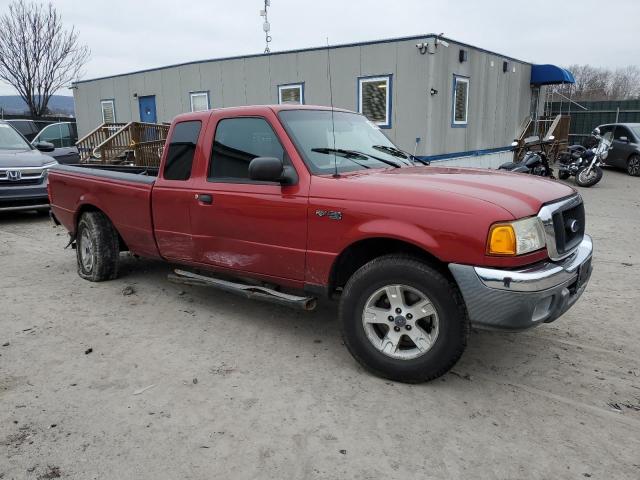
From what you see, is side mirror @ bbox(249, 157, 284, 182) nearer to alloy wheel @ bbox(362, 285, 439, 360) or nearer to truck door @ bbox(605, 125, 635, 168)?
alloy wheel @ bbox(362, 285, 439, 360)

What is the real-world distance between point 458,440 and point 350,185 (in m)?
1.69

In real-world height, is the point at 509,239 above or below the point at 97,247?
above

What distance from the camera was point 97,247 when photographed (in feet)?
17.5

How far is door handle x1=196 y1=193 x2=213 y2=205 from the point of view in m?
4.09

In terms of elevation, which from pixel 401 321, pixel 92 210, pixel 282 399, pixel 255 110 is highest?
pixel 255 110

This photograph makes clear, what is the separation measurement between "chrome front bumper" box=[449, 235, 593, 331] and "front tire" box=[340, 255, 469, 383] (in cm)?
13

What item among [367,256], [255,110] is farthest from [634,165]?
[255,110]

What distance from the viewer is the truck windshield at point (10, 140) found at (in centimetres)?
970

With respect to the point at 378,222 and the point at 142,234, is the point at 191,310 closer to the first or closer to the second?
the point at 142,234

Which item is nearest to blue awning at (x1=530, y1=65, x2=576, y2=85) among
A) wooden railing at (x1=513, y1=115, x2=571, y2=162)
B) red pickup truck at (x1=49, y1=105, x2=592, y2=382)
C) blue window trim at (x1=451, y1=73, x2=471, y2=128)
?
wooden railing at (x1=513, y1=115, x2=571, y2=162)

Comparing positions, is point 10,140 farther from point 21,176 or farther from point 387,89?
point 387,89

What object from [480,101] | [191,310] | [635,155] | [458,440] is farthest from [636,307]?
[635,155]

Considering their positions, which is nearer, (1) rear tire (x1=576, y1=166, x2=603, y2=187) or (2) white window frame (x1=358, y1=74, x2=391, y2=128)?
(2) white window frame (x1=358, y1=74, x2=391, y2=128)

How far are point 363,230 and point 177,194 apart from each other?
191 cm
